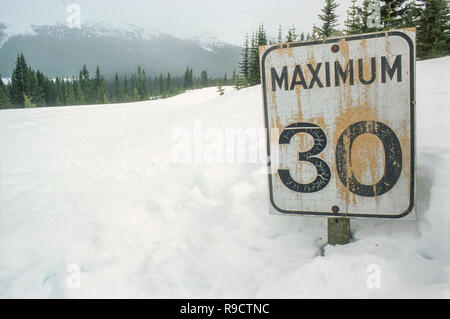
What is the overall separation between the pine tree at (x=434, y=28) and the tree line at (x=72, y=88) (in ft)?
84.1

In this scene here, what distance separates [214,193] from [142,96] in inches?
3725

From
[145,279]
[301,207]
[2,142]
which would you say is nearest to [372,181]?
[301,207]

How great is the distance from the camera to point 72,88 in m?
86.7

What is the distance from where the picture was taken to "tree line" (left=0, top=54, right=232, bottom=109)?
2435 inches

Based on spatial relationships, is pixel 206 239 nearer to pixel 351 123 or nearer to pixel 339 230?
pixel 339 230

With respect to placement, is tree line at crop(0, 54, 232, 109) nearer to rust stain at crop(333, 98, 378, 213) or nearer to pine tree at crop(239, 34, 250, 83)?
pine tree at crop(239, 34, 250, 83)

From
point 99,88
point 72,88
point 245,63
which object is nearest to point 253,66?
point 245,63

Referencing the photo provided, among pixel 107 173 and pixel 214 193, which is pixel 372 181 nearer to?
pixel 214 193

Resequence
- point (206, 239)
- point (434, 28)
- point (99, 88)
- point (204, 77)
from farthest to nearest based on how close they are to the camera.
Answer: point (204, 77) → point (99, 88) → point (434, 28) → point (206, 239)

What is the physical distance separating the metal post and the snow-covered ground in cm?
7

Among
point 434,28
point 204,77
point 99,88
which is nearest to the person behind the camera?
point 434,28

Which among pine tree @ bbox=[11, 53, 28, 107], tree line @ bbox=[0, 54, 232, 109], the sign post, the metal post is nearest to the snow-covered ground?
the metal post
